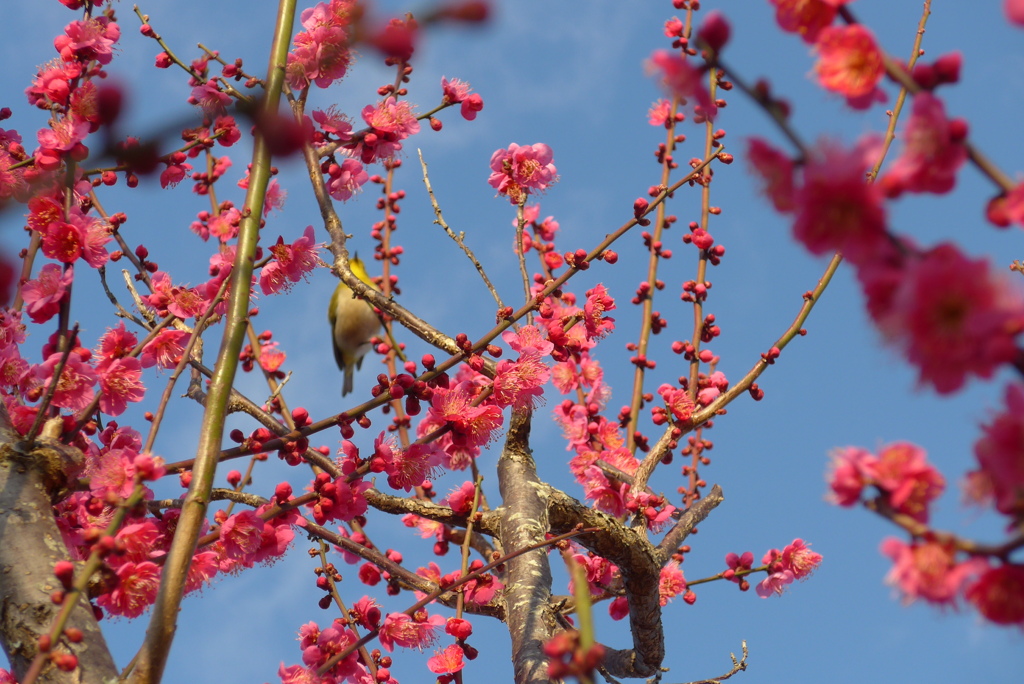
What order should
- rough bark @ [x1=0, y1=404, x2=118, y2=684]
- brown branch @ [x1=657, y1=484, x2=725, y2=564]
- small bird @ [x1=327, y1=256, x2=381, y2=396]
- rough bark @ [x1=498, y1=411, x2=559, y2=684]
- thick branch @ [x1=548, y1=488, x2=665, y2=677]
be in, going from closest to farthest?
1. rough bark @ [x1=0, y1=404, x2=118, y2=684]
2. rough bark @ [x1=498, y1=411, x2=559, y2=684]
3. thick branch @ [x1=548, y1=488, x2=665, y2=677]
4. brown branch @ [x1=657, y1=484, x2=725, y2=564]
5. small bird @ [x1=327, y1=256, x2=381, y2=396]

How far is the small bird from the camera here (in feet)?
26.9

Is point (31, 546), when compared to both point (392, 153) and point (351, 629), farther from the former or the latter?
point (392, 153)

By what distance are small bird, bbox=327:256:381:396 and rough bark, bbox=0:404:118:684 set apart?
226 inches

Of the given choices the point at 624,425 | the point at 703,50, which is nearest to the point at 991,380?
the point at 703,50

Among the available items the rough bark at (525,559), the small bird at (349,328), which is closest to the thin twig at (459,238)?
the rough bark at (525,559)

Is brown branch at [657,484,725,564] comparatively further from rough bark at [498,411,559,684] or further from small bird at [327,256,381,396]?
small bird at [327,256,381,396]

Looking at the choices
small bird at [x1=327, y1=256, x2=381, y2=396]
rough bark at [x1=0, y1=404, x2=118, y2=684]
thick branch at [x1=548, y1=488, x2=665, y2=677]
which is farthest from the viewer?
small bird at [x1=327, y1=256, x2=381, y2=396]

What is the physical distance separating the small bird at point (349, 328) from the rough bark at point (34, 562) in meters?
5.75

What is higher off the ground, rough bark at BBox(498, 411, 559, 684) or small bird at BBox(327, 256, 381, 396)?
small bird at BBox(327, 256, 381, 396)

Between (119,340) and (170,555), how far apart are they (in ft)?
4.88

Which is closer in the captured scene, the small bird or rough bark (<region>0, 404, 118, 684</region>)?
rough bark (<region>0, 404, 118, 684</region>)

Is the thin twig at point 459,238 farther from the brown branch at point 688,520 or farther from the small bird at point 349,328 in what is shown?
the small bird at point 349,328

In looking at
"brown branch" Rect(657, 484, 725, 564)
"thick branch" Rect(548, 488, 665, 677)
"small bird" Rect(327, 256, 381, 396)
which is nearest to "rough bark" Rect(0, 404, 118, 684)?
"thick branch" Rect(548, 488, 665, 677)

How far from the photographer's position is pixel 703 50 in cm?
132
